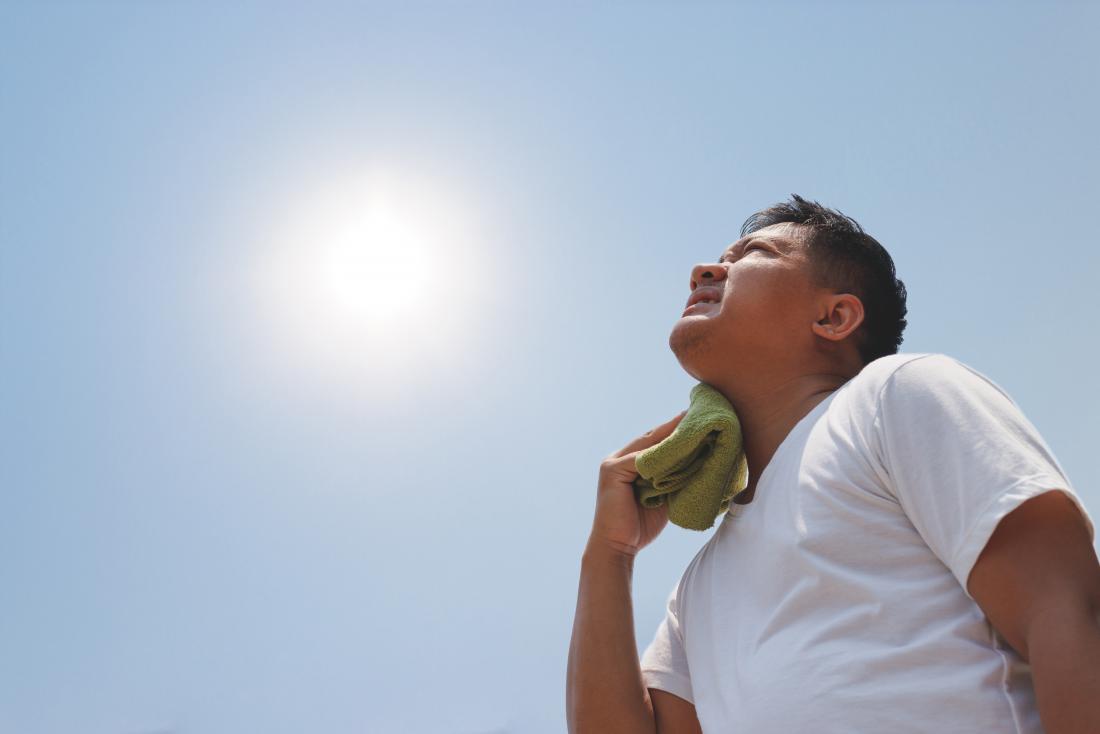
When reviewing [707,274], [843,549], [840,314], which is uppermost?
[707,274]

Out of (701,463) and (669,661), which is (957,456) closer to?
(701,463)

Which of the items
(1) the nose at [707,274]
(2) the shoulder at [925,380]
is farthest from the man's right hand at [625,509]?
(2) the shoulder at [925,380]

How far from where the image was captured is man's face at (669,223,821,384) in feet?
5.90

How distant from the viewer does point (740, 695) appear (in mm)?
1410

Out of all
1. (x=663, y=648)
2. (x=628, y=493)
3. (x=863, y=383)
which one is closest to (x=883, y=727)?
(x=863, y=383)

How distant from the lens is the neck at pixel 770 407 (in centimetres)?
175

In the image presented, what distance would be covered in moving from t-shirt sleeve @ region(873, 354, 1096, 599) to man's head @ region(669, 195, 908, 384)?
413 mm

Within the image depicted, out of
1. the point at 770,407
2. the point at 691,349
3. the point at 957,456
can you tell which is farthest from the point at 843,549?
the point at 691,349

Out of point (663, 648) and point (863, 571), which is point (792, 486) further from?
point (663, 648)

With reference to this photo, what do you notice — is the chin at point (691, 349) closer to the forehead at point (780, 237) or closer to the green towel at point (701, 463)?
the green towel at point (701, 463)

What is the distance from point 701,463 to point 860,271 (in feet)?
1.81

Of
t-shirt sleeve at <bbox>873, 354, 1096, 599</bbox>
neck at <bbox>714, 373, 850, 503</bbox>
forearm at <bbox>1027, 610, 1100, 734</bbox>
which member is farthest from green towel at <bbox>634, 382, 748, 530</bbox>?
forearm at <bbox>1027, 610, 1100, 734</bbox>

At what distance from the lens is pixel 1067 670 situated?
104 centimetres

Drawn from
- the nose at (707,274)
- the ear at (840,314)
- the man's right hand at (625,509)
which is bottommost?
the man's right hand at (625,509)
